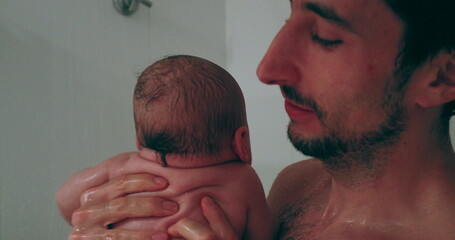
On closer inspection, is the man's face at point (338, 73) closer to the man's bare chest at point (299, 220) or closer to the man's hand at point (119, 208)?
the man's bare chest at point (299, 220)

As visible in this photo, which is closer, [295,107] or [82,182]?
[295,107]

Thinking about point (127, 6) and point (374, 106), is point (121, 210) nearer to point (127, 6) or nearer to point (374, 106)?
point (374, 106)

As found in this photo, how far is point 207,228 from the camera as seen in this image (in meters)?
0.73

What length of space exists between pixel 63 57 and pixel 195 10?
82cm

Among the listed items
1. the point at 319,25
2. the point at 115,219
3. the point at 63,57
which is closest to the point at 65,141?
the point at 63,57

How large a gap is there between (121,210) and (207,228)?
0.18m

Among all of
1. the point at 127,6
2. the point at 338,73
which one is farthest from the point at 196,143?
the point at 127,6

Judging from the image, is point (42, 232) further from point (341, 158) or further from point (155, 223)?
point (341, 158)

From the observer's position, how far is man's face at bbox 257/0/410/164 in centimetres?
65

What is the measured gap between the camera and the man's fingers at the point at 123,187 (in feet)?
2.51

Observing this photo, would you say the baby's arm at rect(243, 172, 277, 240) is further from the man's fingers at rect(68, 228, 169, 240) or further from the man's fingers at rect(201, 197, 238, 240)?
the man's fingers at rect(68, 228, 169, 240)

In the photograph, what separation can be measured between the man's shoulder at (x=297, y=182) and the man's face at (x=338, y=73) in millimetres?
247

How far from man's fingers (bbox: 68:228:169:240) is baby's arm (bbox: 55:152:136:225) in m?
0.13

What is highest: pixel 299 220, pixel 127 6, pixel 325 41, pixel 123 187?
pixel 127 6
